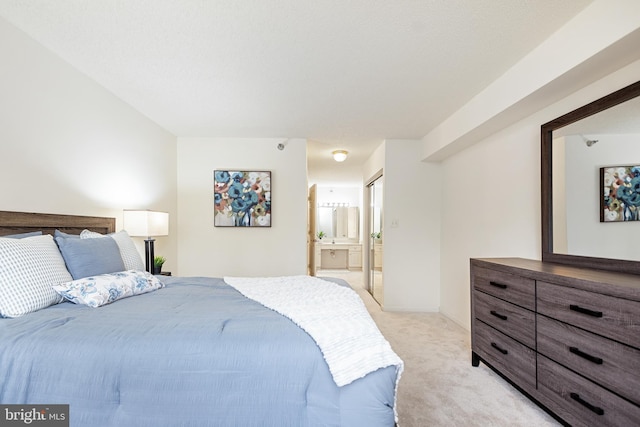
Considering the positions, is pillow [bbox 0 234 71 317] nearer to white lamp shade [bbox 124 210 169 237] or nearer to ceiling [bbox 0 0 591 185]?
white lamp shade [bbox 124 210 169 237]

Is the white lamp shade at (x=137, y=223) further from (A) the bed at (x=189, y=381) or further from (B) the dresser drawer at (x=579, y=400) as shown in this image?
(B) the dresser drawer at (x=579, y=400)

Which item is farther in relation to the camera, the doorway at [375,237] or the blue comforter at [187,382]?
the doorway at [375,237]

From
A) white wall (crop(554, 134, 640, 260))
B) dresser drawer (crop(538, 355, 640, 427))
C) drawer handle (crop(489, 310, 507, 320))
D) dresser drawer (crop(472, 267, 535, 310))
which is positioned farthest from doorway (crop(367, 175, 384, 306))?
dresser drawer (crop(538, 355, 640, 427))

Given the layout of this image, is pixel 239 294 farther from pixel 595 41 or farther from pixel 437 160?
pixel 437 160

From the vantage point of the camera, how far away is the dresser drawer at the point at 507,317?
6.48 ft

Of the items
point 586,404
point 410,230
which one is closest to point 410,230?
point 410,230

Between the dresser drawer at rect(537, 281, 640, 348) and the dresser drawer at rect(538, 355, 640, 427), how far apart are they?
0.28 meters

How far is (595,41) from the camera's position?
1.64 meters

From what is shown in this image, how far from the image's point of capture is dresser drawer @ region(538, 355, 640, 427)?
1.41 metres

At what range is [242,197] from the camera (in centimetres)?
427

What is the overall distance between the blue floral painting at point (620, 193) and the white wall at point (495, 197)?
51 cm

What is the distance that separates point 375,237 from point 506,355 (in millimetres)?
3320

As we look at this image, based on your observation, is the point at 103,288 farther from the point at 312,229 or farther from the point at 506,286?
the point at 312,229

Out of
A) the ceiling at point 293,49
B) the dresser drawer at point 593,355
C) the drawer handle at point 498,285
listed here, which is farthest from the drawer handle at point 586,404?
the ceiling at point 293,49
